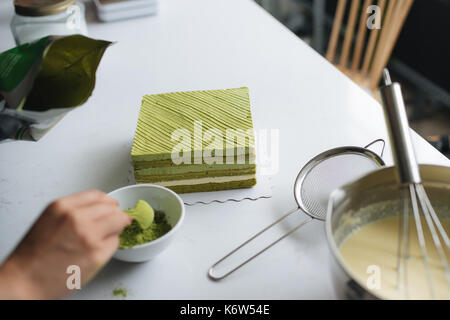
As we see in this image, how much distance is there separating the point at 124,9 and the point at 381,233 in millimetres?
917

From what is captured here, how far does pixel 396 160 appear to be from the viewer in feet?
1.54

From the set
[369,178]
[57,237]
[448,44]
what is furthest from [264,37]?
[448,44]

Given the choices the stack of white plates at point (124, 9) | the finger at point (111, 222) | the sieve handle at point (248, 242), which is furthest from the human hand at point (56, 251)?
the stack of white plates at point (124, 9)

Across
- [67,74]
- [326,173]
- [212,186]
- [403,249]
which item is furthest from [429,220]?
[67,74]

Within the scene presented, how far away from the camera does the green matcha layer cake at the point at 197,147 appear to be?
0.61 metres

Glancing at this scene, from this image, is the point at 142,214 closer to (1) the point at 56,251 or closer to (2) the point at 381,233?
(1) the point at 56,251

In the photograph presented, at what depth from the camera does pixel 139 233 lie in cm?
52

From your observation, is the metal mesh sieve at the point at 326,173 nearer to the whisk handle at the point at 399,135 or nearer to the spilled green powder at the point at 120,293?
the whisk handle at the point at 399,135

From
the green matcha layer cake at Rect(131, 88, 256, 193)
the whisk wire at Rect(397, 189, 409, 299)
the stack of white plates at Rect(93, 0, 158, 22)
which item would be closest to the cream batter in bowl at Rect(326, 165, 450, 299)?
the whisk wire at Rect(397, 189, 409, 299)

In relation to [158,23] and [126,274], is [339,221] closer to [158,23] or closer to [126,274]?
[126,274]

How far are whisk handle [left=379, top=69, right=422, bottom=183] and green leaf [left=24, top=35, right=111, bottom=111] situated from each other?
331 mm

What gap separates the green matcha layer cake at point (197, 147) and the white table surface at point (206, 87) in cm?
4

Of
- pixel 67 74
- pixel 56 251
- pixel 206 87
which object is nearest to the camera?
pixel 56 251

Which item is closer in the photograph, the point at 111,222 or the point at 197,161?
the point at 111,222
